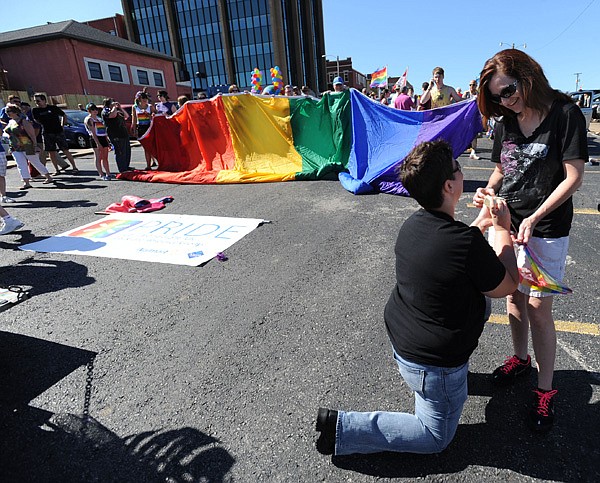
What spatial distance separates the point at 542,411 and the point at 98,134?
1058 cm

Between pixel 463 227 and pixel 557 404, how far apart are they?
137 centimetres

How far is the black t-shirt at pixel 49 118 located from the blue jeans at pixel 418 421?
1085 cm

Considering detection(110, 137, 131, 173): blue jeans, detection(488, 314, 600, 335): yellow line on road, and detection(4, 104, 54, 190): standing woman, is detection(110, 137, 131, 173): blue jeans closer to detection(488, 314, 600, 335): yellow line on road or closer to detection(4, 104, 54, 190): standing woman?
detection(4, 104, 54, 190): standing woman

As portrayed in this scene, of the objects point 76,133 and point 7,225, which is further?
point 76,133

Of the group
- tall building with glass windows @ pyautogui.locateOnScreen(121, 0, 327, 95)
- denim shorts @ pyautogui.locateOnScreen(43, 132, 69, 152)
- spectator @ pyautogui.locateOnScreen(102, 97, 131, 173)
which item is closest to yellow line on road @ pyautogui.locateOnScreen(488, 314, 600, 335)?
spectator @ pyautogui.locateOnScreen(102, 97, 131, 173)

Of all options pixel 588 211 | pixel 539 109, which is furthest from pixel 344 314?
pixel 588 211

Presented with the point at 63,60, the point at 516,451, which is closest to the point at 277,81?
the point at 63,60

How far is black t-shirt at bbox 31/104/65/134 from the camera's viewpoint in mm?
9430

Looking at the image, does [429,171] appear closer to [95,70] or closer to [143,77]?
[95,70]

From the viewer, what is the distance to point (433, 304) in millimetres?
1614

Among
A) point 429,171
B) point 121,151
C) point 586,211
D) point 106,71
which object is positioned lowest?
point 586,211

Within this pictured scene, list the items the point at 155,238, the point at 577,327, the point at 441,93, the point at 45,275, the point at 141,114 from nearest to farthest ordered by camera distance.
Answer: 1. the point at 577,327
2. the point at 45,275
3. the point at 155,238
4. the point at 441,93
5. the point at 141,114

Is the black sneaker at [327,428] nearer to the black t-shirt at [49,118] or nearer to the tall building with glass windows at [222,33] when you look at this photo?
the black t-shirt at [49,118]

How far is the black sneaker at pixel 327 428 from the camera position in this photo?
180cm
